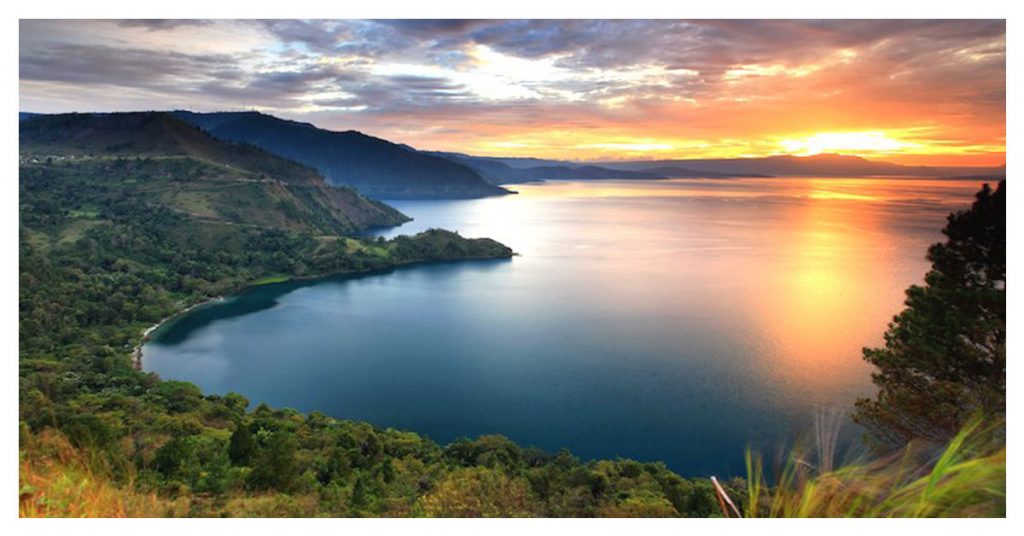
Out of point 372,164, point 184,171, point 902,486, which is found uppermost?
point 372,164

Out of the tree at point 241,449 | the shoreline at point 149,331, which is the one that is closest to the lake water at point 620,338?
the shoreline at point 149,331

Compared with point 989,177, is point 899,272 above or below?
below

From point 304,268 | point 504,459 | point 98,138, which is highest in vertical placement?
point 98,138

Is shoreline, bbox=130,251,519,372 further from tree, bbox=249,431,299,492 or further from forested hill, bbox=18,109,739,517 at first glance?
tree, bbox=249,431,299,492

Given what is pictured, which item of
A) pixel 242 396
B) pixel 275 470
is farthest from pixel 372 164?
pixel 275 470

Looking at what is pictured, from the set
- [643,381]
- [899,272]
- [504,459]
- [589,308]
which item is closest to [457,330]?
[589,308]

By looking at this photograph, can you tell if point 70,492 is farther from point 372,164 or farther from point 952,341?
point 372,164
